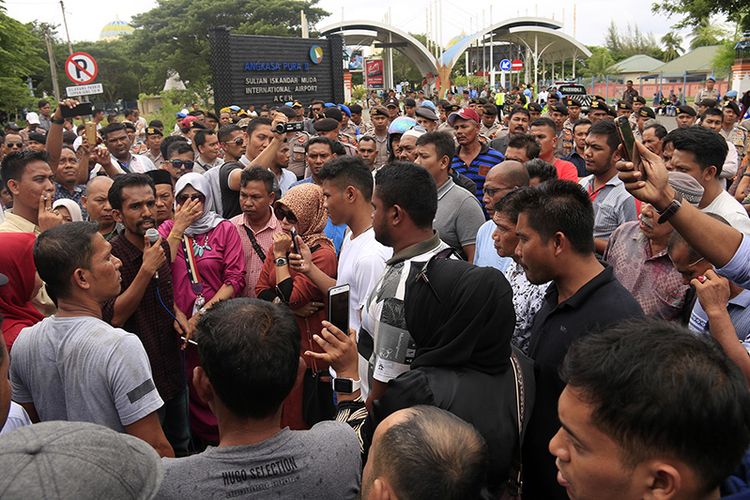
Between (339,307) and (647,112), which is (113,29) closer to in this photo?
(647,112)

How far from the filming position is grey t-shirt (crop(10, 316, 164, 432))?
2.36m

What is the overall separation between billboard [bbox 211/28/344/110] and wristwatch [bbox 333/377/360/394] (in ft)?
52.1

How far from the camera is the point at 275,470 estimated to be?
1.70 meters

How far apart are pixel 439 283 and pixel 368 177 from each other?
147 cm

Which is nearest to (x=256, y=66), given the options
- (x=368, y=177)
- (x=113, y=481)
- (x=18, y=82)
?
(x=18, y=82)

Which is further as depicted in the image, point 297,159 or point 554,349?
point 297,159

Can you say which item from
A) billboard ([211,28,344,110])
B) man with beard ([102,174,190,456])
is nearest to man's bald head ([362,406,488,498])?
man with beard ([102,174,190,456])

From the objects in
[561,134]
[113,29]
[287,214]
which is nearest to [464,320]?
[287,214]

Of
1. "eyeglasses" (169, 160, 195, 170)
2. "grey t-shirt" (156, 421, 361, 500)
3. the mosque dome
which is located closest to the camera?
"grey t-shirt" (156, 421, 361, 500)

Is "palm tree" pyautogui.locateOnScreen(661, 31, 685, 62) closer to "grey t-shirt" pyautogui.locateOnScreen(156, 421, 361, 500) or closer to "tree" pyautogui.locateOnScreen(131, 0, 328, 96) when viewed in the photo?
"tree" pyautogui.locateOnScreen(131, 0, 328, 96)

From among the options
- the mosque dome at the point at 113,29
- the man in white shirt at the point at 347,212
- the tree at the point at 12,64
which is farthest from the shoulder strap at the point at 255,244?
the mosque dome at the point at 113,29

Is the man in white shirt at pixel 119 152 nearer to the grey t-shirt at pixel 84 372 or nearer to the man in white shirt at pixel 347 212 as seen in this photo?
the man in white shirt at pixel 347 212

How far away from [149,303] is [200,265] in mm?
645

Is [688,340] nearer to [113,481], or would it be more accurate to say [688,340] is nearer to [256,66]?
[113,481]
